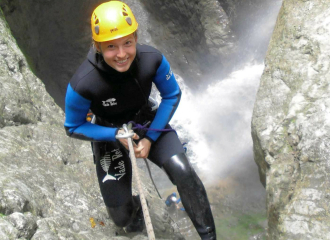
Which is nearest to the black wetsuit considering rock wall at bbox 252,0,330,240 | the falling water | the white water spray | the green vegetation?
rock wall at bbox 252,0,330,240

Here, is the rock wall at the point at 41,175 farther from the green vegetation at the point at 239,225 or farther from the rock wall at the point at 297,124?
the green vegetation at the point at 239,225

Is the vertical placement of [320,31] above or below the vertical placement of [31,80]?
above

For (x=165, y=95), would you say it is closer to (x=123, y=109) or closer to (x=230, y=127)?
(x=123, y=109)

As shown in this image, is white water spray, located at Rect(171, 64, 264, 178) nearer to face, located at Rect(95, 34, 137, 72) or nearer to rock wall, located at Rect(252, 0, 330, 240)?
rock wall, located at Rect(252, 0, 330, 240)

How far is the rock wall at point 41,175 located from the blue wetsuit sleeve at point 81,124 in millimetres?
589

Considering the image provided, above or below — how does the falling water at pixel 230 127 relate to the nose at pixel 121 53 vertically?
below

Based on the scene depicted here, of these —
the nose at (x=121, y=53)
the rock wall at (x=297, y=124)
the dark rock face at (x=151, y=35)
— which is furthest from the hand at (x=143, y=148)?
the dark rock face at (x=151, y=35)

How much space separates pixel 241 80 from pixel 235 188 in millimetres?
3971

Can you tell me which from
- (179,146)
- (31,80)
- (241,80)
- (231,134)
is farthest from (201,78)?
(179,146)

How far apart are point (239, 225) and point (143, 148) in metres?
3.51

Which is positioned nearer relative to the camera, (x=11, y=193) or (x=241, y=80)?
(x=11, y=193)

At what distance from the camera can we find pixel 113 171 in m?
2.73

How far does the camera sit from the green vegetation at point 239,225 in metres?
5.09

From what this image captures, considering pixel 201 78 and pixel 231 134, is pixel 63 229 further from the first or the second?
pixel 201 78
